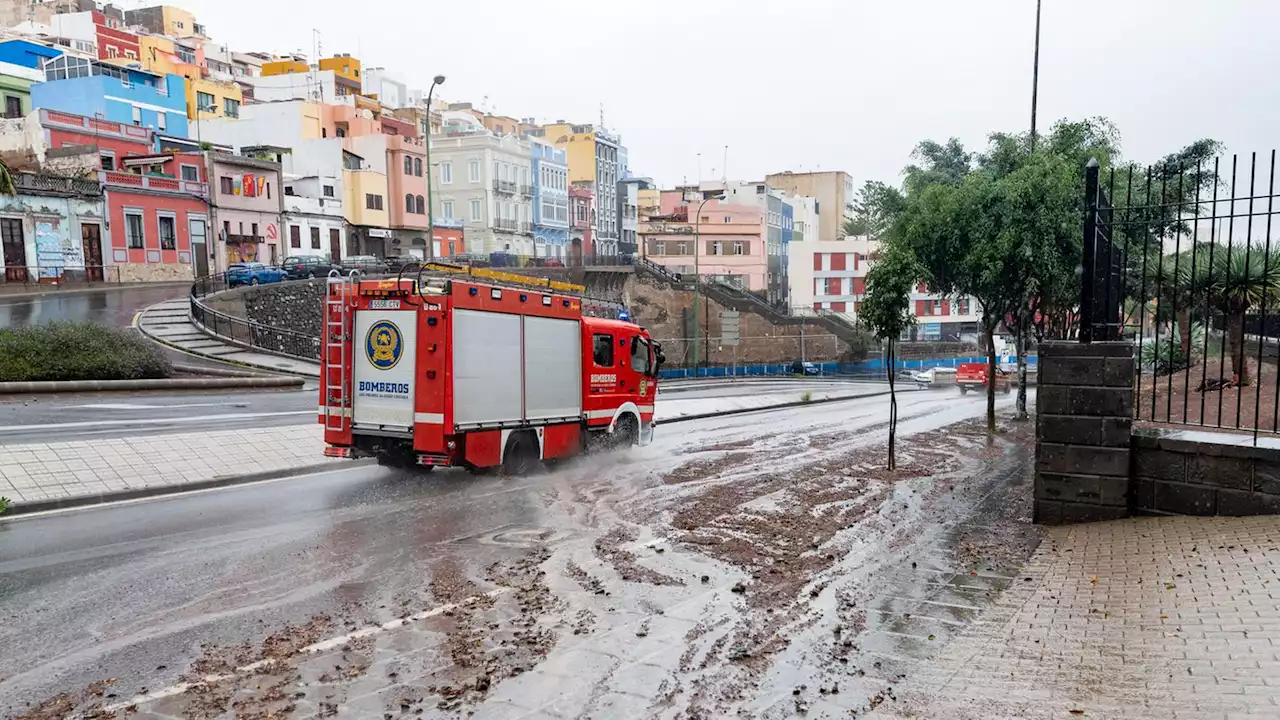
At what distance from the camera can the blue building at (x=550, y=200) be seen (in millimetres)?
78375

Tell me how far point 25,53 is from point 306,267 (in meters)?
31.3

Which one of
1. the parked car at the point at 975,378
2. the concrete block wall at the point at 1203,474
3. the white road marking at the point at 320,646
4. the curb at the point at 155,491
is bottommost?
the parked car at the point at 975,378

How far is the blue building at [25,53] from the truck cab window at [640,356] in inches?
2303

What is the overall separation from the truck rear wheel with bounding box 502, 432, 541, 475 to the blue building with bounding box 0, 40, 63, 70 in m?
60.0

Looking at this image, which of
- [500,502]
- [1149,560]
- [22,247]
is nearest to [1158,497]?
[1149,560]

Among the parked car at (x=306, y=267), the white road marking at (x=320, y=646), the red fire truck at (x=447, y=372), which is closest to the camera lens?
the white road marking at (x=320, y=646)

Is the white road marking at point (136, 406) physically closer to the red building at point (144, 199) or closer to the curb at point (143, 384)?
the curb at point (143, 384)

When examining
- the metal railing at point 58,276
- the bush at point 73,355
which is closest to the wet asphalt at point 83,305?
the metal railing at point 58,276

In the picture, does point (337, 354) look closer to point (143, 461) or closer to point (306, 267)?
point (143, 461)

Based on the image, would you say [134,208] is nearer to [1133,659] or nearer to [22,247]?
[22,247]

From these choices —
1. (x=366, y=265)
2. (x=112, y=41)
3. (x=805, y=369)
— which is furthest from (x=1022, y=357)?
(x=112, y=41)

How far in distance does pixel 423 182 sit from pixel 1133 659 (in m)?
69.5

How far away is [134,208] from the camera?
44781 mm

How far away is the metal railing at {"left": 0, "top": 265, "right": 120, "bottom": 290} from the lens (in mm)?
38906
